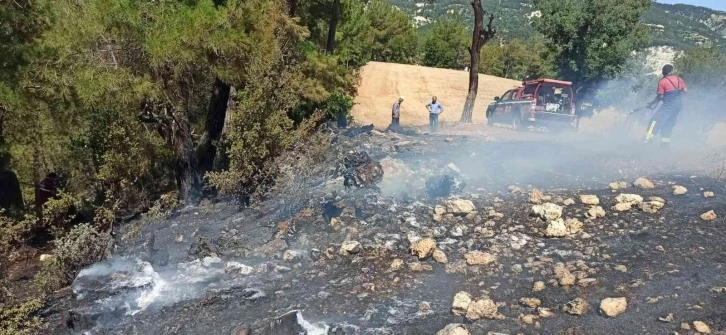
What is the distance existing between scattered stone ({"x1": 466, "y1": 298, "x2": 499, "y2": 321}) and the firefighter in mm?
6190

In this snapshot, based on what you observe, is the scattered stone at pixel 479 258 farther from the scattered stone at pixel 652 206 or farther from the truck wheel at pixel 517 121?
the truck wheel at pixel 517 121

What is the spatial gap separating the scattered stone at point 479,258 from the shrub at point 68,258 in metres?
4.70

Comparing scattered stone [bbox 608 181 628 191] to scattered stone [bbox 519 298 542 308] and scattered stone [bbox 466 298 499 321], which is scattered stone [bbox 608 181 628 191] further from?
scattered stone [bbox 466 298 499 321]

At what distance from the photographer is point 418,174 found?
346 inches

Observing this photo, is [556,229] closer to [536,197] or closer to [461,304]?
[536,197]

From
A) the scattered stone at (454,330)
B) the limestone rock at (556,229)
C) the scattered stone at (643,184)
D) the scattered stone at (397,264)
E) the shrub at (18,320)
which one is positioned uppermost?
the scattered stone at (643,184)

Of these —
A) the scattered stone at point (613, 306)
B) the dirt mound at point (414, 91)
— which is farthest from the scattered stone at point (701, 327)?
the dirt mound at point (414, 91)

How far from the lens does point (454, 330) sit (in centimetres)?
423

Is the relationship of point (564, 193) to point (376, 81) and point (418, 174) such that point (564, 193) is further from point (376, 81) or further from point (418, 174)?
point (376, 81)

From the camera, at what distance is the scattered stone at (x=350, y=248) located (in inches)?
241

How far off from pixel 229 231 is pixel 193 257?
35.8 inches

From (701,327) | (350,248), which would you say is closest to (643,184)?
(701,327)

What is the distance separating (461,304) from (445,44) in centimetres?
3274

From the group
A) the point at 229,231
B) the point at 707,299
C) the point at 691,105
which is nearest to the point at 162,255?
the point at 229,231
